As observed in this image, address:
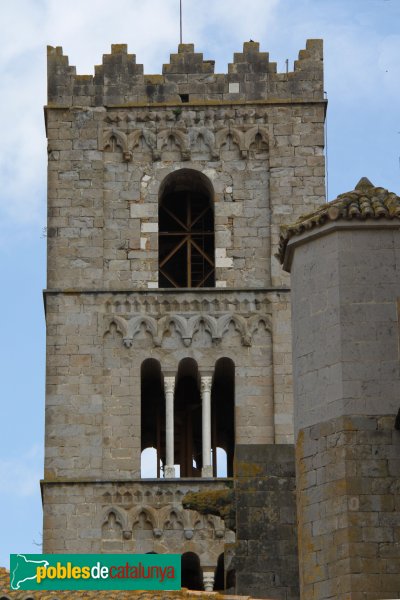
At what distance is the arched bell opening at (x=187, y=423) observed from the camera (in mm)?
45250

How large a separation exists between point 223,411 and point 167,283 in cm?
265

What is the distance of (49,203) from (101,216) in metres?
0.99

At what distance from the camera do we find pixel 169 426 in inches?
1704

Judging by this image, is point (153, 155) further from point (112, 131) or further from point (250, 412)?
point (250, 412)

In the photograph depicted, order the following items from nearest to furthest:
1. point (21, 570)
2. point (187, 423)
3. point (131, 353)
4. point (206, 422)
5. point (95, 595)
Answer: point (95, 595) → point (21, 570) → point (206, 422) → point (131, 353) → point (187, 423)

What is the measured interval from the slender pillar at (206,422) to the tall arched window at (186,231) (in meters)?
2.59

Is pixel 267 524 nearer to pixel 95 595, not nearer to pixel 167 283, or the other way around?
pixel 95 595

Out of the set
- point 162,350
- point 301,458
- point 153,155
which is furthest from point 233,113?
point 301,458

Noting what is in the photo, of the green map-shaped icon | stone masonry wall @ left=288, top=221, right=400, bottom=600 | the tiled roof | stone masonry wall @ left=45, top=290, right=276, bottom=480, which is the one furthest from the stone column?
stone masonry wall @ left=288, top=221, right=400, bottom=600

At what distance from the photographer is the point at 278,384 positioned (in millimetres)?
43500

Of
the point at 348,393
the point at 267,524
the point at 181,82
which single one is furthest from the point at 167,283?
the point at 348,393

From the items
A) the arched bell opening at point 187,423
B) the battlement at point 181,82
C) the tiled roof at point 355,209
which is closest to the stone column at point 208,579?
the arched bell opening at point 187,423

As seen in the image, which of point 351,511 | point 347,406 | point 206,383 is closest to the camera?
point 351,511

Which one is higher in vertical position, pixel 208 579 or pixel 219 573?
pixel 219 573
